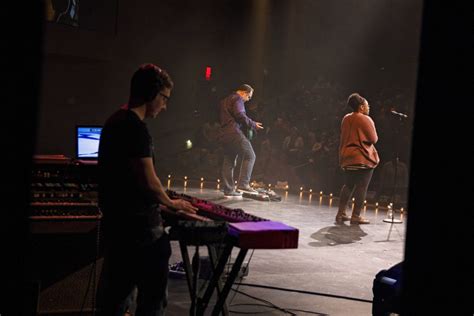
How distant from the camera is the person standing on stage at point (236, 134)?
12.5m

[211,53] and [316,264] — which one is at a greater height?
[211,53]

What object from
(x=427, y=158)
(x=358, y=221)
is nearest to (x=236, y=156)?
(x=358, y=221)

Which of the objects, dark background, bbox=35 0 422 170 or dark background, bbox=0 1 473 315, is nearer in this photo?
dark background, bbox=0 1 473 315

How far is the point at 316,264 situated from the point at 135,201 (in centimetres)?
444

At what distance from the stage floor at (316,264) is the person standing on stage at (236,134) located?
1.42ft

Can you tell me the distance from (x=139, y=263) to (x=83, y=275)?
4.63 ft

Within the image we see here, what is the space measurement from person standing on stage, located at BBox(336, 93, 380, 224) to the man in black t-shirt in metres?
6.73

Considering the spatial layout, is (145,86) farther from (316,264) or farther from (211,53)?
(211,53)

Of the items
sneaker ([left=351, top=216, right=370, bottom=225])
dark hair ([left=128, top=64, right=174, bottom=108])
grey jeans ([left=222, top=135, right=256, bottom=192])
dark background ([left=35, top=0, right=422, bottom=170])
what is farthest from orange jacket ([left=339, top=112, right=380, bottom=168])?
dark hair ([left=128, top=64, right=174, bottom=108])

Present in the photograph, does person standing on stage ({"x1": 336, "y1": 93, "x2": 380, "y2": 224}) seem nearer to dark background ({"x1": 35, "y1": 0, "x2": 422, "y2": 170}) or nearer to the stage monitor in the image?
the stage monitor

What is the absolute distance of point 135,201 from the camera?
368cm

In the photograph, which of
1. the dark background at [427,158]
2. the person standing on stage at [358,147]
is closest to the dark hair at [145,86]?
the dark background at [427,158]

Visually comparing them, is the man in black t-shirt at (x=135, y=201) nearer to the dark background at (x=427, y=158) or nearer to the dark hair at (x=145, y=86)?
the dark hair at (x=145, y=86)

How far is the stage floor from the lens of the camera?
237 inches
